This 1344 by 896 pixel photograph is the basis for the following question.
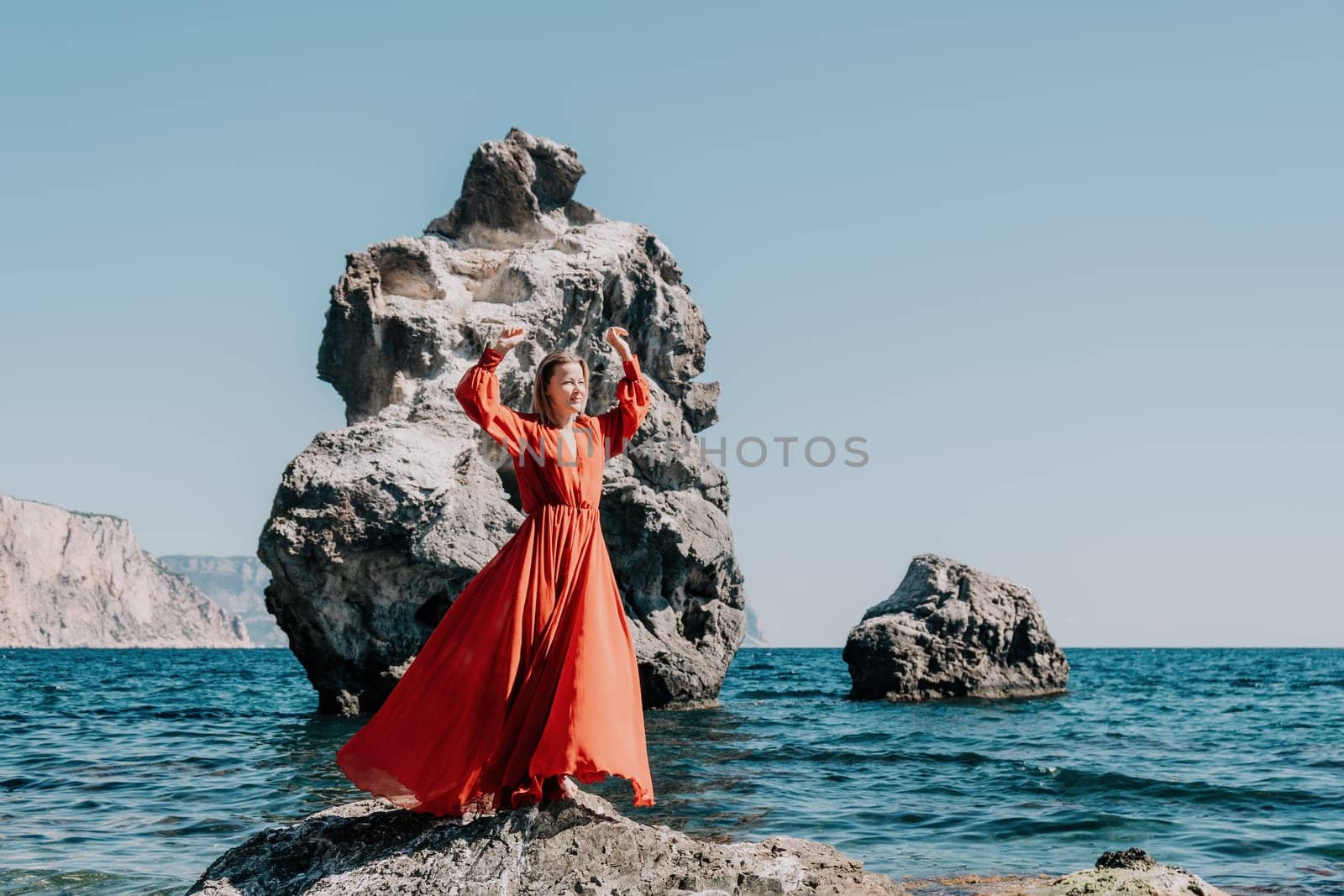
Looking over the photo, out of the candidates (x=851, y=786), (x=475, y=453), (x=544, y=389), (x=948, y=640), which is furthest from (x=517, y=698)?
(x=948, y=640)

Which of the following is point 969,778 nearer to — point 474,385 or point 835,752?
point 835,752

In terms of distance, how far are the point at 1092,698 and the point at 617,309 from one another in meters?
15.0

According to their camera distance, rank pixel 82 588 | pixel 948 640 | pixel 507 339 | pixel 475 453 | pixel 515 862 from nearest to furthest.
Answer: pixel 515 862, pixel 507 339, pixel 475 453, pixel 948 640, pixel 82 588

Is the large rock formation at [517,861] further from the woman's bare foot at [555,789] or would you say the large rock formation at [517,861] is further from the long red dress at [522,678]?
the long red dress at [522,678]

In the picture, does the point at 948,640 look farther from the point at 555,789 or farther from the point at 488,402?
the point at 488,402

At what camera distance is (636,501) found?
20.8 metres

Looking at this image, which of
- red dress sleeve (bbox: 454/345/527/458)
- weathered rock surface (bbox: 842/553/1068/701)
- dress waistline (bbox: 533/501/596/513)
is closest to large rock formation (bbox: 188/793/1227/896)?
dress waistline (bbox: 533/501/596/513)

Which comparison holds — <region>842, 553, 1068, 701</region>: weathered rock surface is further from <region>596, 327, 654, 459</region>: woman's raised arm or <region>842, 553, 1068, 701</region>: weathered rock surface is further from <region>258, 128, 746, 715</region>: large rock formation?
<region>596, 327, 654, 459</region>: woman's raised arm

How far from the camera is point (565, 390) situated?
531 centimetres

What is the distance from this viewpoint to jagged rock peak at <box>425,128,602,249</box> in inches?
840

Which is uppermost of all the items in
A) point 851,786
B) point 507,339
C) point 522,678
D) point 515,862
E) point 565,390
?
point 507,339

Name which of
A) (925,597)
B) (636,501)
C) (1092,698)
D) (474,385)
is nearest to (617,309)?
(636,501)

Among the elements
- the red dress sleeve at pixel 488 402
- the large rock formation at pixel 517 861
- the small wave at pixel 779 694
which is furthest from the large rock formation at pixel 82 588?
the red dress sleeve at pixel 488 402

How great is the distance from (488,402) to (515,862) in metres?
1.95
